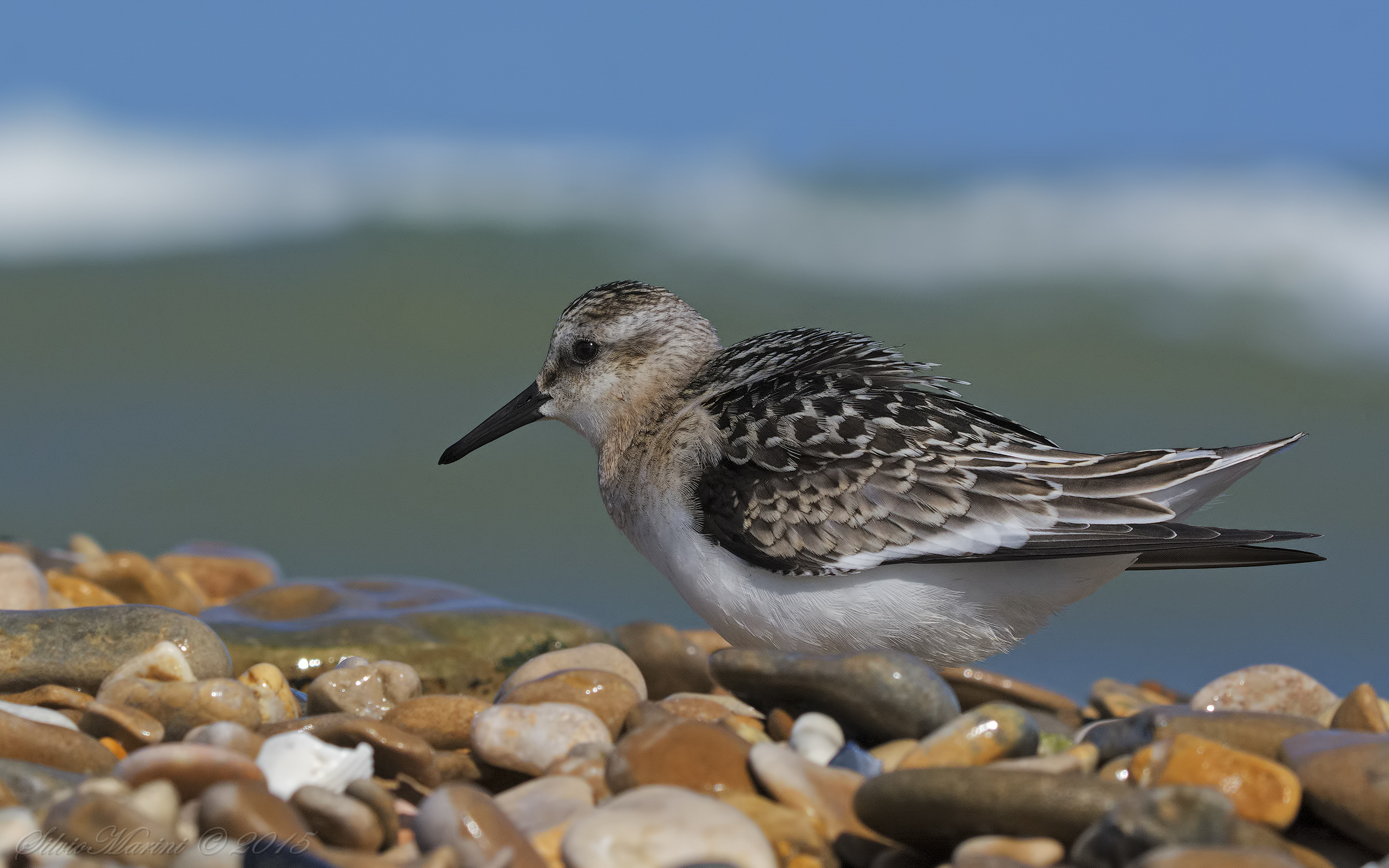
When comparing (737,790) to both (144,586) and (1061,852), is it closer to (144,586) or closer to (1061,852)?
(1061,852)

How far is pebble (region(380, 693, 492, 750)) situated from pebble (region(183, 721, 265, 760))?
2.25ft

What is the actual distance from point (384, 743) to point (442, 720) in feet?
1.92

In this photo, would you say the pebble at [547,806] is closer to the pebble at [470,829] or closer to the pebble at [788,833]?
the pebble at [470,829]

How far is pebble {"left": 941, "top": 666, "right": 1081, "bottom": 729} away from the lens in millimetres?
5602

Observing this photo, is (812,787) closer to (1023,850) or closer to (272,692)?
(1023,850)

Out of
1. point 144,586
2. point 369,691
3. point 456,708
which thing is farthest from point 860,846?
point 144,586

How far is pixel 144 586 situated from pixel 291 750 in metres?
3.90

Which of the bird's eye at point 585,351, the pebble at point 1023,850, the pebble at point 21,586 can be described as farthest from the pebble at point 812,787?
the pebble at point 21,586

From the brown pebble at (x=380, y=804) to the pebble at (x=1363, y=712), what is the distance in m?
3.54

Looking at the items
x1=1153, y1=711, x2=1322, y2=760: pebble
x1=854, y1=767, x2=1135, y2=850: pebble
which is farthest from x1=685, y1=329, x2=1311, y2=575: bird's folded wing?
x1=854, y1=767, x2=1135, y2=850: pebble

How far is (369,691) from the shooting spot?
200 inches

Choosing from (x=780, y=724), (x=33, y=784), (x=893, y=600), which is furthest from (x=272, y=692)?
(x=893, y=600)

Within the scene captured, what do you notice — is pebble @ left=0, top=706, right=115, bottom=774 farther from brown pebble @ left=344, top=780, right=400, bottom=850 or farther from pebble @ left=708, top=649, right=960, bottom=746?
pebble @ left=708, top=649, right=960, bottom=746

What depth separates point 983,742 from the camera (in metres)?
4.04
